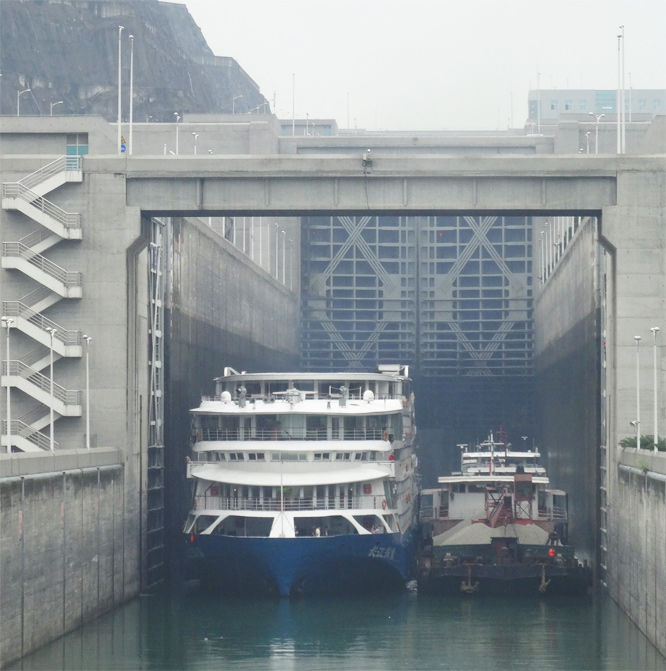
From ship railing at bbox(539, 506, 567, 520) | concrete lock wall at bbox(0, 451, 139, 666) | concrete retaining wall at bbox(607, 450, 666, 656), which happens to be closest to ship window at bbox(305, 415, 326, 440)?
concrete lock wall at bbox(0, 451, 139, 666)

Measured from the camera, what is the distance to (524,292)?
3519 inches

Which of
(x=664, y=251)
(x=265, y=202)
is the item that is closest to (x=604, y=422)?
(x=664, y=251)

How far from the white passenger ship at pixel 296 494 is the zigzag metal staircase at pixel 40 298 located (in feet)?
21.6

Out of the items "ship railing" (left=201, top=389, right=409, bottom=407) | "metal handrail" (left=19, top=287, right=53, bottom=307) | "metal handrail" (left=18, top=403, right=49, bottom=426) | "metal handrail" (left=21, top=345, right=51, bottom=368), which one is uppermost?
"metal handrail" (left=19, top=287, right=53, bottom=307)

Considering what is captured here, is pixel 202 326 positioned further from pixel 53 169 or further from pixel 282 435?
pixel 53 169

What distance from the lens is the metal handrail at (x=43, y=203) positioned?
4419 cm

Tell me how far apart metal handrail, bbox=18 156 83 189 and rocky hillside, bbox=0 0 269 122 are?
253 ft

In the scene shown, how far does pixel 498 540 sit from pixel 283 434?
30.5 feet

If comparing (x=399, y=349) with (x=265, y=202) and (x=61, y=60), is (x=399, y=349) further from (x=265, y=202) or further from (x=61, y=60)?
(x=61, y=60)

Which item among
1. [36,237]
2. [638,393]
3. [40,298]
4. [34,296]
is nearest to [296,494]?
[40,298]

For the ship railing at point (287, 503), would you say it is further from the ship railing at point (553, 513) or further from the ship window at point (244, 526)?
the ship railing at point (553, 513)

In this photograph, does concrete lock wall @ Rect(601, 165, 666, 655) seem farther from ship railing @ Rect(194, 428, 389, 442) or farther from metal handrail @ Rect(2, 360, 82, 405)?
metal handrail @ Rect(2, 360, 82, 405)

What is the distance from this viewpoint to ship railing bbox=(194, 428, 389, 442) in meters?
47.6

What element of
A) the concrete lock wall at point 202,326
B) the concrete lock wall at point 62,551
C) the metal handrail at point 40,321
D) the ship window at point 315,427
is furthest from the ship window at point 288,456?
the metal handrail at point 40,321
